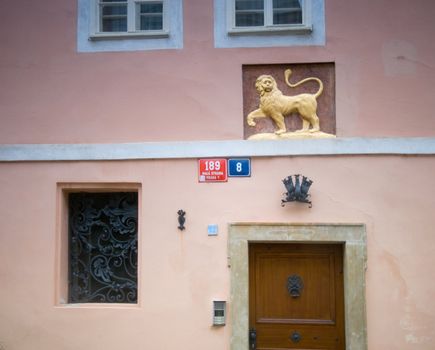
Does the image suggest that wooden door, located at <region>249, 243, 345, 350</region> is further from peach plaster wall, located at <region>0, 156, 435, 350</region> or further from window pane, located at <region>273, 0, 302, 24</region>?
window pane, located at <region>273, 0, 302, 24</region>

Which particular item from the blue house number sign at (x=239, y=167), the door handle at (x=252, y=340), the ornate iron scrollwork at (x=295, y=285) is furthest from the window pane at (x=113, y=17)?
the door handle at (x=252, y=340)

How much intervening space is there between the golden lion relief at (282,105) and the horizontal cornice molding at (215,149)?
0.75 ft

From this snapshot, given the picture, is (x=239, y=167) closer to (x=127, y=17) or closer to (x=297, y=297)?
(x=297, y=297)

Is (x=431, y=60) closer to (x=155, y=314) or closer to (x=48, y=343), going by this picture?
(x=155, y=314)

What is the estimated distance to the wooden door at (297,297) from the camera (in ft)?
18.7

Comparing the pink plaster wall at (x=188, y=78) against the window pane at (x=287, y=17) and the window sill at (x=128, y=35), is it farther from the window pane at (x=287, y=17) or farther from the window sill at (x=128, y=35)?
the window pane at (x=287, y=17)

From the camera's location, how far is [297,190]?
5.46m

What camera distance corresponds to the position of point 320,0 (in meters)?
5.75

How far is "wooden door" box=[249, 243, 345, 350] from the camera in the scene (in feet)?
18.7

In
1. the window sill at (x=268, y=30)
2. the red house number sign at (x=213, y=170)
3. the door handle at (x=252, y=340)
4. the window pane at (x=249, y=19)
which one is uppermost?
the window pane at (x=249, y=19)

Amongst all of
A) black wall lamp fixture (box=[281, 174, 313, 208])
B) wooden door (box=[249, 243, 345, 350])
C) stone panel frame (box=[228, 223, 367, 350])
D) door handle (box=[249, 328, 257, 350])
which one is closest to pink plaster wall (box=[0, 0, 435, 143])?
black wall lamp fixture (box=[281, 174, 313, 208])

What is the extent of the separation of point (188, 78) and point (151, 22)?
0.84m

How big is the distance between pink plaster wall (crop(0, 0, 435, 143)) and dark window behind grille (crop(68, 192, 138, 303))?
753 millimetres

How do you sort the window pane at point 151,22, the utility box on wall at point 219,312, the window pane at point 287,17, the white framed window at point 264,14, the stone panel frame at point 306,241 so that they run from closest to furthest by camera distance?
the stone panel frame at point 306,241, the utility box on wall at point 219,312, the white framed window at point 264,14, the window pane at point 287,17, the window pane at point 151,22
